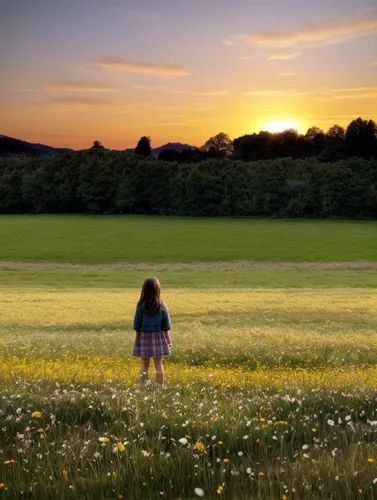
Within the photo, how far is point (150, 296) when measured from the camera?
1154 centimetres

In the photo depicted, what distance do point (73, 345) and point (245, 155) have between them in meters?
142

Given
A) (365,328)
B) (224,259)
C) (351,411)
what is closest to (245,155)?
(224,259)

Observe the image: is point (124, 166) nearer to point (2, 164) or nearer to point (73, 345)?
point (2, 164)

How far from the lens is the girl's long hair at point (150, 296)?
11453mm

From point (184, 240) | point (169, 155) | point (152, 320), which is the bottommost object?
point (184, 240)

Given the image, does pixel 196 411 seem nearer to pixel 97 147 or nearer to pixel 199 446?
pixel 199 446

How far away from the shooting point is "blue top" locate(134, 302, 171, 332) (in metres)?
11.8

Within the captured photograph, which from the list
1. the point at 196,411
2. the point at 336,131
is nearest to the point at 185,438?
the point at 196,411

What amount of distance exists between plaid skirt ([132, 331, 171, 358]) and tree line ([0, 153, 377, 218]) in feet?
324

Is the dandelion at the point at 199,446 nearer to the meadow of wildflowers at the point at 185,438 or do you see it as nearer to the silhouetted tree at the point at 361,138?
the meadow of wildflowers at the point at 185,438

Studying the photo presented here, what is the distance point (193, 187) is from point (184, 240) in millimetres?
33460

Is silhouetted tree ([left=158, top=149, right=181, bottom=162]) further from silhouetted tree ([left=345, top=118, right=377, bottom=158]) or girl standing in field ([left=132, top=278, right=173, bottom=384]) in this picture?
girl standing in field ([left=132, top=278, right=173, bottom=384])

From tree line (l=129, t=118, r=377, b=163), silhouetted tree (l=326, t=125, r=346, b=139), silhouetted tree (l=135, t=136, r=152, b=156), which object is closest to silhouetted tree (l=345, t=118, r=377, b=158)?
tree line (l=129, t=118, r=377, b=163)

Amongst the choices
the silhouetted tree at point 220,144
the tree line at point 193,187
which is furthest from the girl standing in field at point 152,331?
the silhouetted tree at point 220,144
